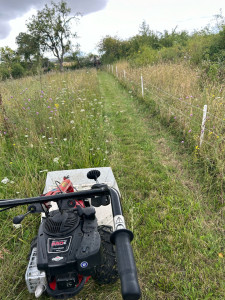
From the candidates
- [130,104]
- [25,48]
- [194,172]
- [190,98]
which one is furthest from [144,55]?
[25,48]

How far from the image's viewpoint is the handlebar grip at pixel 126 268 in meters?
0.62

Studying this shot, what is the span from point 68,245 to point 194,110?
4.00 metres

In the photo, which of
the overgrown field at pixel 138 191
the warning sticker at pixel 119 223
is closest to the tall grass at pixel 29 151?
the overgrown field at pixel 138 191

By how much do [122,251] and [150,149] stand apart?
3680mm

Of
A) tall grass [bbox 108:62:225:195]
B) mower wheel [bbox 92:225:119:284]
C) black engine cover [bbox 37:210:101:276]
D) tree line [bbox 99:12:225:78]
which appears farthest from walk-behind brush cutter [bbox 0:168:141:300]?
tree line [bbox 99:12:225:78]

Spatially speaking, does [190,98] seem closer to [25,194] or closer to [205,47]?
[25,194]

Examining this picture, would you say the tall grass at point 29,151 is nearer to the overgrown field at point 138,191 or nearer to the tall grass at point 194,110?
the overgrown field at point 138,191

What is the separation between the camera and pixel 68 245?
3.76ft

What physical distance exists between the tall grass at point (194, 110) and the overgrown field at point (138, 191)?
232 millimetres

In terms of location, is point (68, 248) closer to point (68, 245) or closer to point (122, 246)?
point (68, 245)

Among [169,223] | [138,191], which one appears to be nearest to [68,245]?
[169,223]

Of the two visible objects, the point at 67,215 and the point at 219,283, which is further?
the point at 219,283

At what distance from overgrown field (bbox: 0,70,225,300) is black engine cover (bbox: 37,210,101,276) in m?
0.96

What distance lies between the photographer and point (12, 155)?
11.6ft
